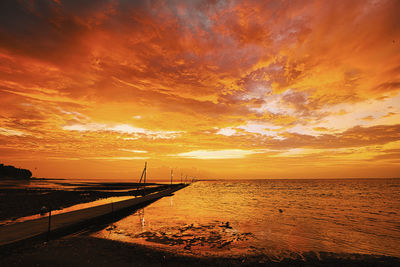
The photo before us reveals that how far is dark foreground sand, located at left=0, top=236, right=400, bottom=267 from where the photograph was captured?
10.1 m

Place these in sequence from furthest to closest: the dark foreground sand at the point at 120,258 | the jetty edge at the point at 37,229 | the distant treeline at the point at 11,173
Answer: the distant treeline at the point at 11,173 < the jetty edge at the point at 37,229 < the dark foreground sand at the point at 120,258

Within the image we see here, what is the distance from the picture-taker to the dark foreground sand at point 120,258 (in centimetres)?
1006

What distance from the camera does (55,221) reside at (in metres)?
16.6

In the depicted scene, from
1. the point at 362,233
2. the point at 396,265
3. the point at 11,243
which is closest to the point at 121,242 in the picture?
the point at 11,243

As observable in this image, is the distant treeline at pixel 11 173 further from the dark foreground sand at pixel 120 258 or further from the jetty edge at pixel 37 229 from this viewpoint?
the dark foreground sand at pixel 120 258

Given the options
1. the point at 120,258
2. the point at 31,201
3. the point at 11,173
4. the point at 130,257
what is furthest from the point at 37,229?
the point at 11,173

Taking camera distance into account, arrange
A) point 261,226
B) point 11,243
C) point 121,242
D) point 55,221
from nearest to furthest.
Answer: point 11,243, point 121,242, point 55,221, point 261,226

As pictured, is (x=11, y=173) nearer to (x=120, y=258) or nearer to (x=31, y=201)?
(x=31, y=201)

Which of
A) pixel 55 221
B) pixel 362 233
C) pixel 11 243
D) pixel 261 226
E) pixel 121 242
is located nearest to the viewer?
pixel 11 243

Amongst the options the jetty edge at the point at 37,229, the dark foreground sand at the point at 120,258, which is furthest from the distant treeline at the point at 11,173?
the dark foreground sand at the point at 120,258

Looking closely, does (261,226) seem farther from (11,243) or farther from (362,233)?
(11,243)

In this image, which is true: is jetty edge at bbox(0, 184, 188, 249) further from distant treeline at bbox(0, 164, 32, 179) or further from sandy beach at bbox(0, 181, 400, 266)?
distant treeline at bbox(0, 164, 32, 179)

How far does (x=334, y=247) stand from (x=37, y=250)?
17.9m

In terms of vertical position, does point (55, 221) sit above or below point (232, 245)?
above
